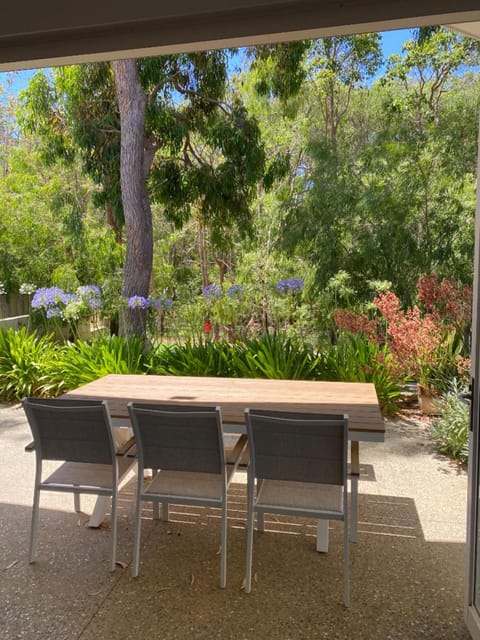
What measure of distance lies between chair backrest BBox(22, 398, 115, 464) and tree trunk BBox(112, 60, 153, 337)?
439 centimetres

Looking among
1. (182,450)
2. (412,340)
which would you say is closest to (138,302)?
(412,340)

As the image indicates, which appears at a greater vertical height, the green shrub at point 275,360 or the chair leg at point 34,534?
the green shrub at point 275,360

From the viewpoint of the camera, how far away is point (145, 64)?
23.4 ft

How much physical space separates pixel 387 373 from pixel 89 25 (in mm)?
4154

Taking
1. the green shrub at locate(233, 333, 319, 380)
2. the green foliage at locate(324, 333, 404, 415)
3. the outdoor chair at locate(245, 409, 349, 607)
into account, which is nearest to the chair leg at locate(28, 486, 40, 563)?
the outdoor chair at locate(245, 409, 349, 607)

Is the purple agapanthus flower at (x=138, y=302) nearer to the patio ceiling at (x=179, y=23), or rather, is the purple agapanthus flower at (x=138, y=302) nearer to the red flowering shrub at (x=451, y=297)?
the red flowering shrub at (x=451, y=297)

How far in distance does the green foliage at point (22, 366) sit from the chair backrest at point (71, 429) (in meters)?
3.13

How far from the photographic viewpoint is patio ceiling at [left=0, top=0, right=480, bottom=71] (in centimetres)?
171

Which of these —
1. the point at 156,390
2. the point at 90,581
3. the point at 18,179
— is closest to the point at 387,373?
the point at 156,390

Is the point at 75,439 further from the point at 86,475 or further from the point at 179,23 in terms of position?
the point at 179,23

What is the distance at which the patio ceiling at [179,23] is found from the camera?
1.71 meters

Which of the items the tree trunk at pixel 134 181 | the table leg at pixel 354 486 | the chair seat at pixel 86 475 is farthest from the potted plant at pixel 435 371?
the tree trunk at pixel 134 181

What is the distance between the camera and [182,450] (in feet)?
8.59

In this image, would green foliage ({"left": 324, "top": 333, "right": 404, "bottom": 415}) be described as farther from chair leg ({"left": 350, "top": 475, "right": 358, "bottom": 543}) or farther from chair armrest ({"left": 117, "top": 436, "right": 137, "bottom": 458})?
chair armrest ({"left": 117, "top": 436, "right": 137, "bottom": 458})
